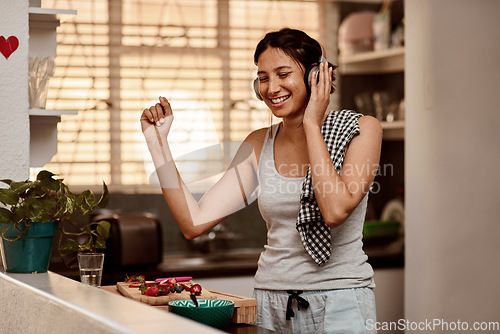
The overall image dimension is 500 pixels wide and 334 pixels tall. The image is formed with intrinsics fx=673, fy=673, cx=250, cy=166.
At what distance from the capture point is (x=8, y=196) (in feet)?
5.12

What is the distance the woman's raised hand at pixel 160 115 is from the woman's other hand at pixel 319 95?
323 mm

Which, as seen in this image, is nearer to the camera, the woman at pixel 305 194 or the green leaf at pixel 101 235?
the woman at pixel 305 194

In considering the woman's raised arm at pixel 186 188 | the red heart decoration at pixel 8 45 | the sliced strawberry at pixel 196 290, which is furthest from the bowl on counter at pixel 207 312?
the red heart decoration at pixel 8 45

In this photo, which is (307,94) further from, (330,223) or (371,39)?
(371,39)

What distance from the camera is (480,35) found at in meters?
2.60

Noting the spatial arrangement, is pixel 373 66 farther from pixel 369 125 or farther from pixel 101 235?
pixel 101 235

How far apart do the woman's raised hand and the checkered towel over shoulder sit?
35cm

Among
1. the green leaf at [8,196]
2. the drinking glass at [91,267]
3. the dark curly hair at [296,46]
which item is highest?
the dark curly hair at [296,46]

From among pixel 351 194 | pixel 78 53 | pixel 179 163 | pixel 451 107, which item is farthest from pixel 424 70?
pixel 78 53

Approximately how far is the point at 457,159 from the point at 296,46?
129 centimetres

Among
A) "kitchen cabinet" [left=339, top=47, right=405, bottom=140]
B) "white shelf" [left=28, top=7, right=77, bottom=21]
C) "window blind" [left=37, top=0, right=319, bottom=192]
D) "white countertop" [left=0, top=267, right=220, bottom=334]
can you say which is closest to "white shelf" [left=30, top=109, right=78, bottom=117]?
"white shelf" [left=28, top=7, right=77, bottom=21]

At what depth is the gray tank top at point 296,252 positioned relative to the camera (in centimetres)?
153

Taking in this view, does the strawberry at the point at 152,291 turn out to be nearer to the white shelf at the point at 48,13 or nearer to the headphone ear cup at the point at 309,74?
the headphone ear cup at the point at 309,74

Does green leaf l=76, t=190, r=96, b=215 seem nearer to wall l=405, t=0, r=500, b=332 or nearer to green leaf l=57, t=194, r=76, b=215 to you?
green leaf l=57, t=194, r=76, b=215
